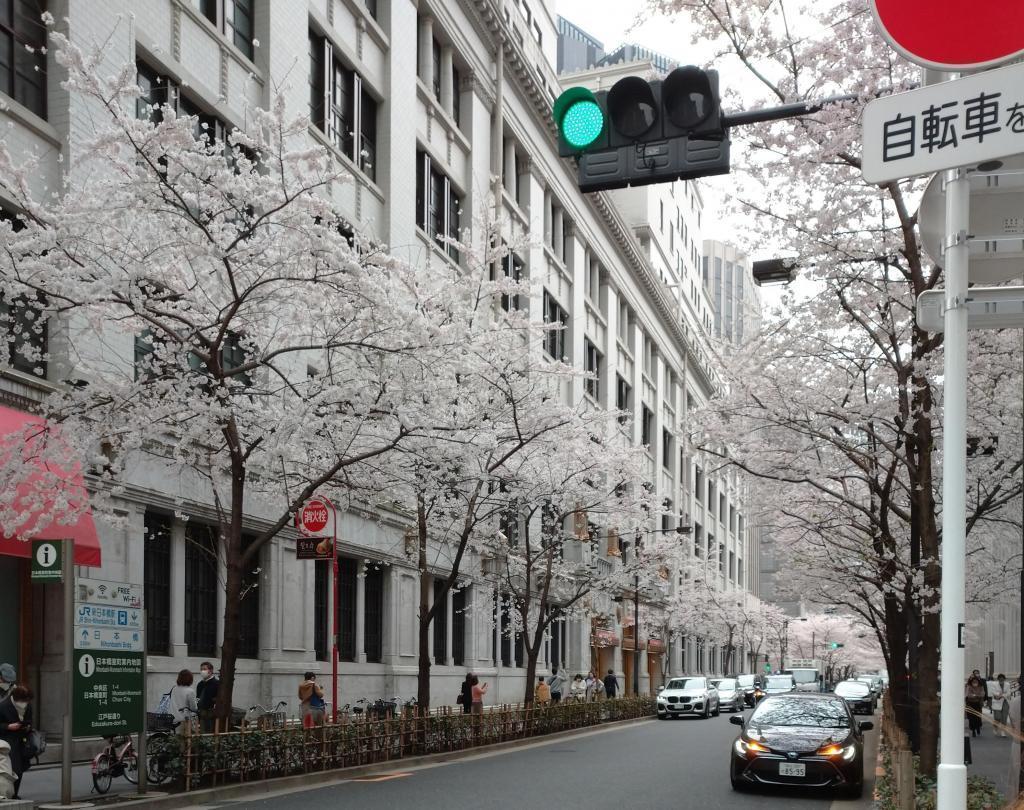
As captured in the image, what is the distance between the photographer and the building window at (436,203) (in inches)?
1400

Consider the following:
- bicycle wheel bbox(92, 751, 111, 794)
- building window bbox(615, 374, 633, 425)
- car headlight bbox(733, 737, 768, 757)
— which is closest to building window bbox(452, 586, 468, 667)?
car headlight bbox(733, 737, 768, 757)

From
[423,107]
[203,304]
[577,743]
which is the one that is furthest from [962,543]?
[423,107]

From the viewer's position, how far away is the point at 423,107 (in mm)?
36094

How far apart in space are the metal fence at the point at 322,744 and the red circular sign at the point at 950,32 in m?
12.7

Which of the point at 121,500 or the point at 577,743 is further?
the point at 577,743

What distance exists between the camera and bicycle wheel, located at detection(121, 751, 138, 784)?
15.4m

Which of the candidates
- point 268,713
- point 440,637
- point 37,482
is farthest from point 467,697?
point 37,482

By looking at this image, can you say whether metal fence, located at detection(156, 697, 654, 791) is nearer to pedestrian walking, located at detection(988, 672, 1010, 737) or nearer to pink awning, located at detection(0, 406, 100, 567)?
pink awning, located at detection(0, 406, 100, 567)

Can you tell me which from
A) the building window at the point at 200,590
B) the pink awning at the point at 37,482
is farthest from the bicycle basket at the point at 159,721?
the pink awning at the point at 37,482

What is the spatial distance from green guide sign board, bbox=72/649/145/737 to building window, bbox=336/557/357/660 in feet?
52.9

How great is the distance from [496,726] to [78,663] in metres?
16.0

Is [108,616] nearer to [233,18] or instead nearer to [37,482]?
[37,482]

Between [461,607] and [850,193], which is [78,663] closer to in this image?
[850,193]

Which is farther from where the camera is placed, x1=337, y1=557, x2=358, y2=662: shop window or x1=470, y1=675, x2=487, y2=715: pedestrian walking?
x1=337, y1=557, x2=358, y2=662: shop window
